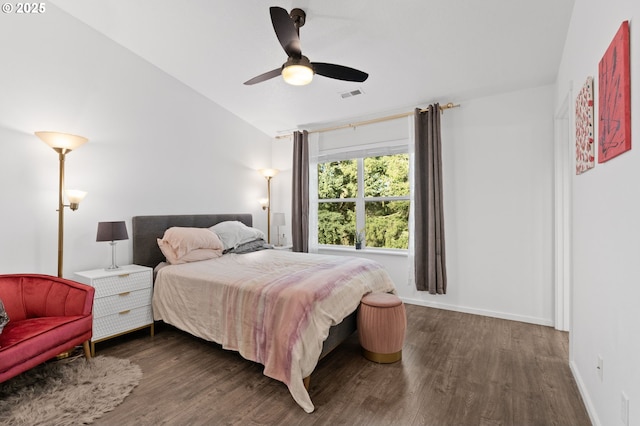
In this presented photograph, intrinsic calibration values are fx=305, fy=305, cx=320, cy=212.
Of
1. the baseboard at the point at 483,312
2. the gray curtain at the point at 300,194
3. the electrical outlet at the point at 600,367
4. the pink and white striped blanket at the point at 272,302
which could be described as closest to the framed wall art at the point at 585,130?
the electrical outlet at the point at 600,367

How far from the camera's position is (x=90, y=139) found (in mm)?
3084

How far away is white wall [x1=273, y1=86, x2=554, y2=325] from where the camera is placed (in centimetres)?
330

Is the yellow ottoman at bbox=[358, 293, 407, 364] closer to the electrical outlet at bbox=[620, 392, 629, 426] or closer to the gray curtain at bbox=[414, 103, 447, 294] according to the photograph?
the electrical outlet at bbox=[620, 392, 629, 426]

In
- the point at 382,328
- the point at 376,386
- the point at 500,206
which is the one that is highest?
the point at 500,206

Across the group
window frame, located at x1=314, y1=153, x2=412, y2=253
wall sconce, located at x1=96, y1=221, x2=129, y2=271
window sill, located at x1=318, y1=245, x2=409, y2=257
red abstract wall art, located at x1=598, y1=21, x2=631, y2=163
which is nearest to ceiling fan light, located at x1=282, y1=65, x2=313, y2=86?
red abstract wall art, located at x1=598, y1=21, x2=631, y2=163

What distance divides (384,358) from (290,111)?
343 cm

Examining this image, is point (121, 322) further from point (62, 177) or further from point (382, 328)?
point (382, 328)

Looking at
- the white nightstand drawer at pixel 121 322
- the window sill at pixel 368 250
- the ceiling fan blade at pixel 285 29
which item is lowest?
the white nightstand drawer at pixel 121 322

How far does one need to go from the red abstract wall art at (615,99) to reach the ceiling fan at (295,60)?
1549mm

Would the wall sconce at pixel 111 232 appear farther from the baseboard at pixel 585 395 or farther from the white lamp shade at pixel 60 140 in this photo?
the baseboard at pixel 585 395

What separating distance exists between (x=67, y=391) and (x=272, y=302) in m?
1.49

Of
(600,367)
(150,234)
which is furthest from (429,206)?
(150,234)

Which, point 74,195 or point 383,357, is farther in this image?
point 74,195

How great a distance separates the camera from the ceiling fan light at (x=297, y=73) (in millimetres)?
2264
